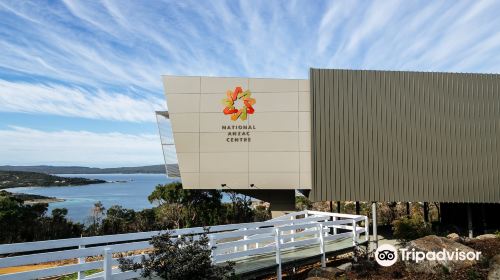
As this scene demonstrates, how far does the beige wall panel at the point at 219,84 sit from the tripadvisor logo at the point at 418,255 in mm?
11048

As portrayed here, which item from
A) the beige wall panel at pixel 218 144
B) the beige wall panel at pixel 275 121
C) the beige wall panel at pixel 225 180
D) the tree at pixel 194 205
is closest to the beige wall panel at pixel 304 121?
the beige wall panel at pixel 275 121

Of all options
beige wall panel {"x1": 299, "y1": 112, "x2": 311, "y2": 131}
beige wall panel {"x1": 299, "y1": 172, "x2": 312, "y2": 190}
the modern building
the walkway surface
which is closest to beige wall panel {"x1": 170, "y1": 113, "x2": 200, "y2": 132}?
the modern building

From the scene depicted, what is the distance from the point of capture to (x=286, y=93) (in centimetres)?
2003

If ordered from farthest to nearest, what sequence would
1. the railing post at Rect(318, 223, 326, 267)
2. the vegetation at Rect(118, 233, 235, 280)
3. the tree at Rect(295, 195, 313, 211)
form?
the tree at Rect(295, 195, 313, 211) → the railing post at Rect(318, 223, 326, 267) → the vegetation at Rect(118, 233, 235, 280)

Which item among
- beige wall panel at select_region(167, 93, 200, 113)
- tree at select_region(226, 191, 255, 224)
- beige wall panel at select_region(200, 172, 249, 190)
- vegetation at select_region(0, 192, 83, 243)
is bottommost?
vegetation at select_region(0, 192, 83, 243)

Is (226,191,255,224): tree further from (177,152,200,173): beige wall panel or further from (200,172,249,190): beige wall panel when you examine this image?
(177,152,200,173): beige wall panel

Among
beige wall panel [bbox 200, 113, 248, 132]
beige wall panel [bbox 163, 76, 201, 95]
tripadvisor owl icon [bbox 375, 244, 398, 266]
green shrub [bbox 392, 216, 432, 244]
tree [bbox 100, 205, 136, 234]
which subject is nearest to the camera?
tripadvisor owl icon [bbox 375, 244, 398, 266]

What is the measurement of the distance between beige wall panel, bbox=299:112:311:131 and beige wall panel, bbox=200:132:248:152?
2.90 metres

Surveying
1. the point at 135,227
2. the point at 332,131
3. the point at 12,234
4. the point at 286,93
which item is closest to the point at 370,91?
the point at 332,131

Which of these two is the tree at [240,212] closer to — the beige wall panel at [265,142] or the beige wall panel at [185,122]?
the beige wall panel at [265,142]

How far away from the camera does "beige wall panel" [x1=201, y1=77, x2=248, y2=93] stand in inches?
790

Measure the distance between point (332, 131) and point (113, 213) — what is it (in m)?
17.6

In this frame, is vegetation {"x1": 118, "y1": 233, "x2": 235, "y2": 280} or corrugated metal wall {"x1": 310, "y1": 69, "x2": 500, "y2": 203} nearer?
vegetation {"x1": 118, "y1": 233, "x2": 235, "y2": 280}

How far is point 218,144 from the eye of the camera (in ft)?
66.3
